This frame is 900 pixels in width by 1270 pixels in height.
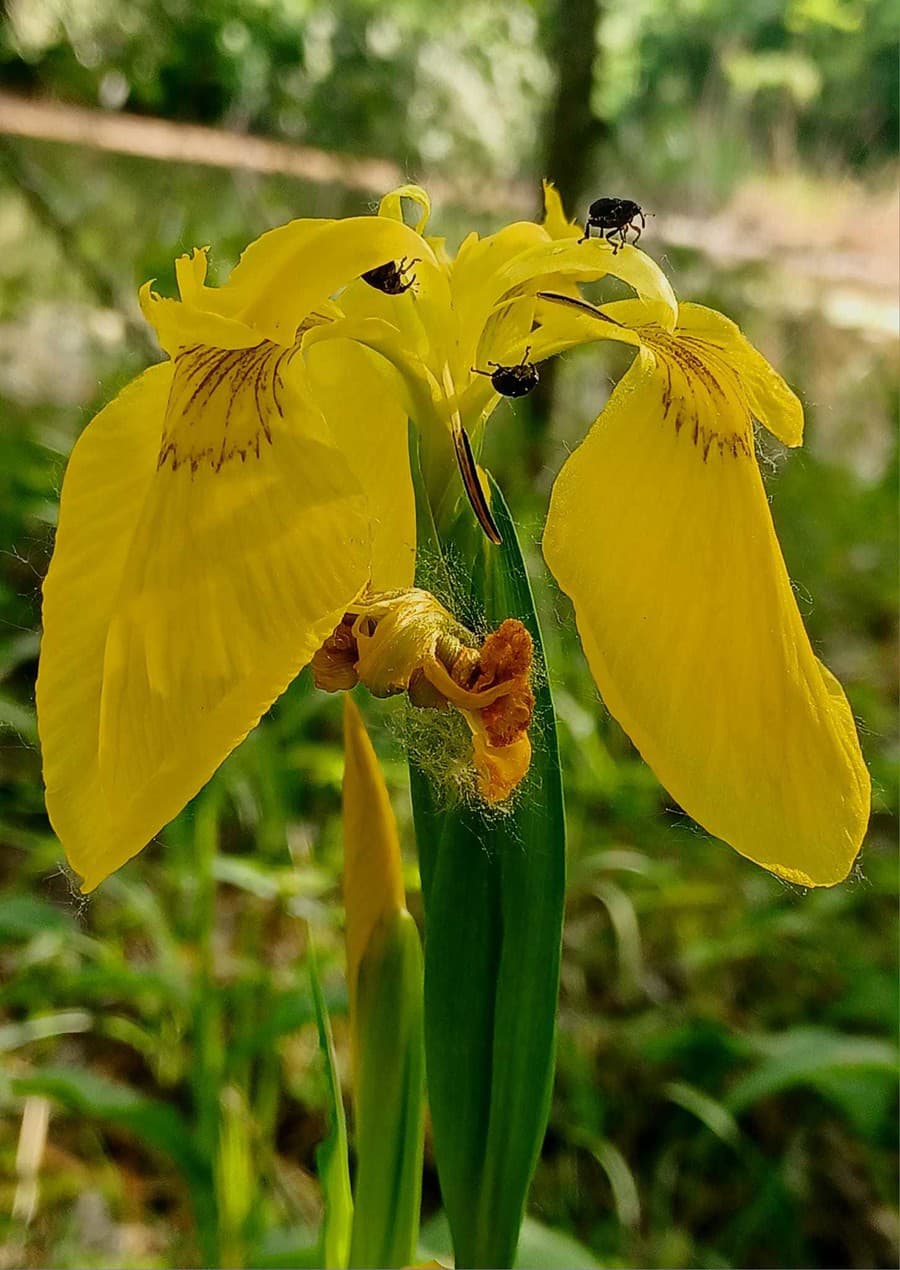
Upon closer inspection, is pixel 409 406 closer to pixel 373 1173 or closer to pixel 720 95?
pixel 373 1173

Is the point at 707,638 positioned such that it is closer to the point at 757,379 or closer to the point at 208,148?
the point at 757,379

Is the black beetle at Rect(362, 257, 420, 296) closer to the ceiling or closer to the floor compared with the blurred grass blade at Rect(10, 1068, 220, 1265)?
closer to the ceiling

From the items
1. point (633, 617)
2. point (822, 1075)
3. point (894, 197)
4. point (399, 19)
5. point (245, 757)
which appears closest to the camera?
point (633, 617)

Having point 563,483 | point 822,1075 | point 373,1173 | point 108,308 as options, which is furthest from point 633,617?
point 108,308

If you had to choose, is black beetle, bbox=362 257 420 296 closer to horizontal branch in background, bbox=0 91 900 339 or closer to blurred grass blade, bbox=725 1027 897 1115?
blurred grass blade, bbox=725 1027 897 1115

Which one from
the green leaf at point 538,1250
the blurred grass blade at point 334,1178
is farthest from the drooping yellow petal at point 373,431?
the green leaf at point 538,1250

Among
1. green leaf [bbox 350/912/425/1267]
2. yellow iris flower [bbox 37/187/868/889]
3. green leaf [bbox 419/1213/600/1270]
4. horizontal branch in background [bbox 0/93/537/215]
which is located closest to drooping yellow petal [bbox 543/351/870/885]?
yellow iris flower [bbox 37/187/868/889]
